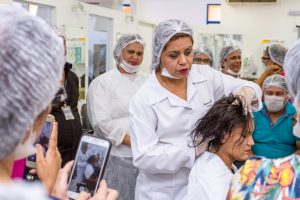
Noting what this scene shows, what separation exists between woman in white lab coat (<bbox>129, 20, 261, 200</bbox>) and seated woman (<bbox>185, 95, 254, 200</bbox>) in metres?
0.15

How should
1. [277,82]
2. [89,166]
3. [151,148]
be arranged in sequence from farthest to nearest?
1. [277,82]
2. [151,148]
3. [89,166]

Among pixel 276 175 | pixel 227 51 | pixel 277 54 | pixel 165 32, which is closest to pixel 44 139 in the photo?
pixel 276 175

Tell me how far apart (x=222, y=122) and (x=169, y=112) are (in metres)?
0.36

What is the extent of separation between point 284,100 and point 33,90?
2456mm

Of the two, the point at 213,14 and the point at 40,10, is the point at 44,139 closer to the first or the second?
the point at 40,10

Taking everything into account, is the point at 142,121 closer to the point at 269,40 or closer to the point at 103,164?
the point at 103,164

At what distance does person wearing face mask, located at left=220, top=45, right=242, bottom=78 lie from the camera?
4113mm

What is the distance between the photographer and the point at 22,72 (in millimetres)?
679

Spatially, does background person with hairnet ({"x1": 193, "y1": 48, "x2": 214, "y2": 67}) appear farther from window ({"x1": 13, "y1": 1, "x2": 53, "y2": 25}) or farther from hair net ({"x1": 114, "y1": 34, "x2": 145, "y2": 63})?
window ({"x1": 13, "y1": 1, "x2": 53, "y2": 25})

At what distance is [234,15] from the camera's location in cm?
611

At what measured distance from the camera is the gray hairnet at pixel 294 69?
36.1 inches

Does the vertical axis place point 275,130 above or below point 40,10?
below

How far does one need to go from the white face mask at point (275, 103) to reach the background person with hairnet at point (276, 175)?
1.92 metres

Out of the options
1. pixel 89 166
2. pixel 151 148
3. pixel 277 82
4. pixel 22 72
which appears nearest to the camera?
pixel 22 72
